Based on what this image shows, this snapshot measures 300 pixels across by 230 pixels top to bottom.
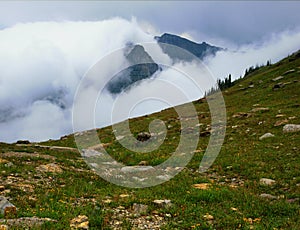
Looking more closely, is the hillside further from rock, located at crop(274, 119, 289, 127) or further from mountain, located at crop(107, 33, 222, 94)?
mountain, located at crop(107, 33, 222, 94)

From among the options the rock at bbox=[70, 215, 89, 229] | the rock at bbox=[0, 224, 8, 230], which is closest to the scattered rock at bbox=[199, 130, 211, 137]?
the rock at bbox=[70, 215, 89, 229]

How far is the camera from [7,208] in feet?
32.4

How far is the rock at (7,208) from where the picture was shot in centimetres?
959

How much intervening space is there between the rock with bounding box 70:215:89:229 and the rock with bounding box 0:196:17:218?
1.89 metres

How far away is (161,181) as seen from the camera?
52.0 feet

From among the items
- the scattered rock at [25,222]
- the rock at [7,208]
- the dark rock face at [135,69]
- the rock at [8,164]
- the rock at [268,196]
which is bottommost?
the rock at [268,196]

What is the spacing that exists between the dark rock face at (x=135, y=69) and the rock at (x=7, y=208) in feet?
33.9

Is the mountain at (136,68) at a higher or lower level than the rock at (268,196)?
higher

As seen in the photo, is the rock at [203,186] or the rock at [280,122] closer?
the rock at [203,186]

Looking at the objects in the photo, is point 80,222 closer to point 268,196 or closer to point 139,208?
point 139,208

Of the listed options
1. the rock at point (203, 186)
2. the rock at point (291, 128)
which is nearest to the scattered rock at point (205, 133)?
the rock at point (291, 128)

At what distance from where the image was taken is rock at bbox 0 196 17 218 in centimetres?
959

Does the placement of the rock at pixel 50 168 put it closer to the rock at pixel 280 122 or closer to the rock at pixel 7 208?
the rock at pixel 7 208

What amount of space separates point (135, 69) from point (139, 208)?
459 inches
